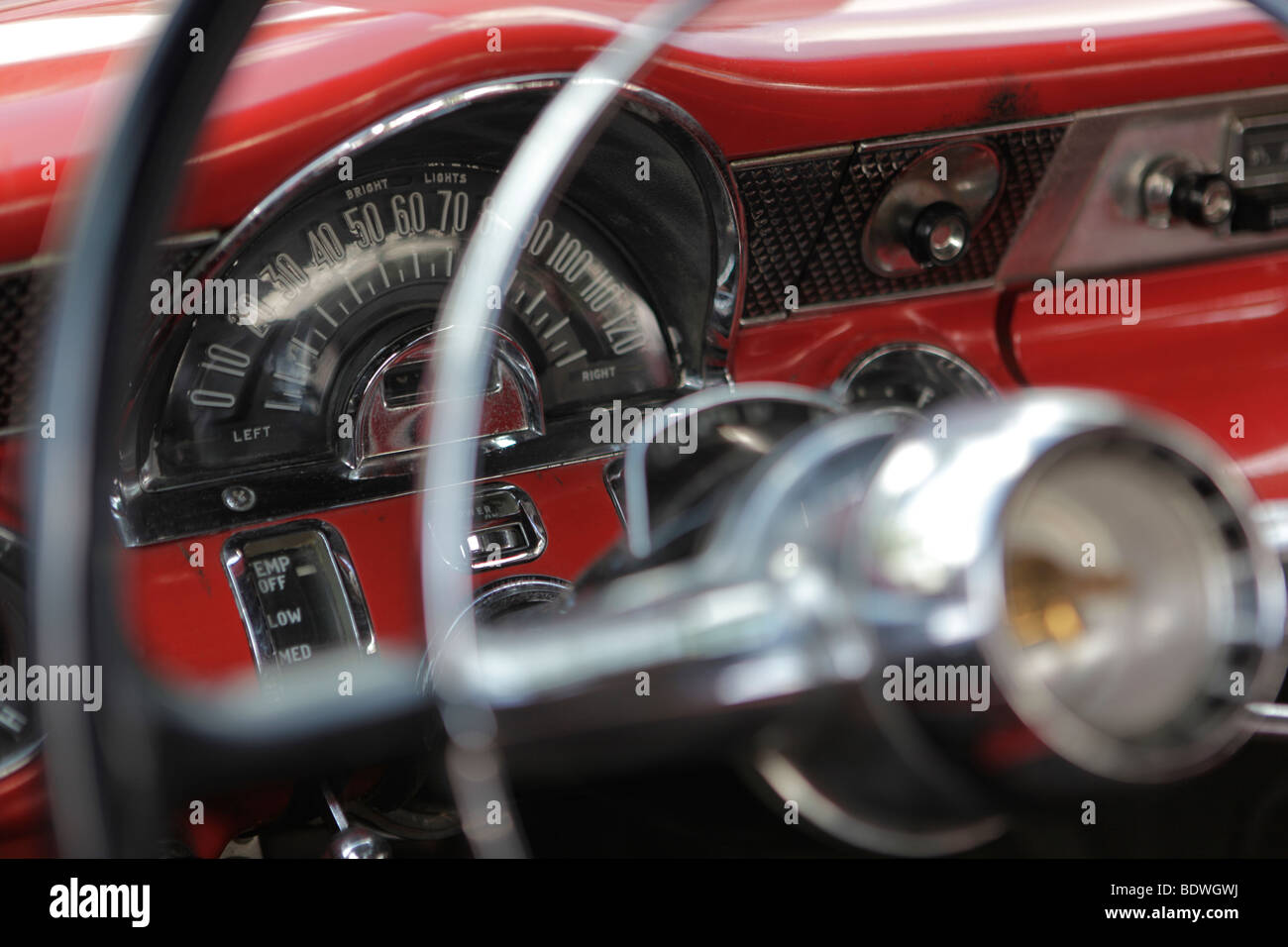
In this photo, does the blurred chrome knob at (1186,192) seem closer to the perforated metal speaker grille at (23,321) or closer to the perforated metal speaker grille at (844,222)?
the perforated metal speaker grille at (844,222)

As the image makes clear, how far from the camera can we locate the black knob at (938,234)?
1.44m

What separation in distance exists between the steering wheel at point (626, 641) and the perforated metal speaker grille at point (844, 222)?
799 millimetres

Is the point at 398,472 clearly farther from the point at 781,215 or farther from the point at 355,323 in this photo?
the point at 781,215

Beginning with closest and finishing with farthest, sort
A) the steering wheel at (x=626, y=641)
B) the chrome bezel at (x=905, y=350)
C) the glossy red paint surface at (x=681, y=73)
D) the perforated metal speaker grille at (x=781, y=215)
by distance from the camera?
the steering wheel at (x=626, y=641) < the glossy red paint surface at (x=681, y=73) < the perforated metal speaker grille at (x=781, y=215) < the chrome bezel at (x=905, y=350)

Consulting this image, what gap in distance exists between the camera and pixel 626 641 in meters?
0.56

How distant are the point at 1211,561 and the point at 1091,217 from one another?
1046 mm

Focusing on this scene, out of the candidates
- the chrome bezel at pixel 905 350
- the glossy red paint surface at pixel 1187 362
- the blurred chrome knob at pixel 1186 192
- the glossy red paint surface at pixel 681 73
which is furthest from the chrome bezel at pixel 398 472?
the blurred chrome knob at pixel 1186 192

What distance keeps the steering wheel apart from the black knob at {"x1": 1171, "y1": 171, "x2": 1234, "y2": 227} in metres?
1.01

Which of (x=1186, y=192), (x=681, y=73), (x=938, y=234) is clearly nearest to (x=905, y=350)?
(x=938, y=234)

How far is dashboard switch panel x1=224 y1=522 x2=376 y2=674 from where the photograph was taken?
1.24 metres

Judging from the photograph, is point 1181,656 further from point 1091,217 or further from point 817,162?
point 1091,217

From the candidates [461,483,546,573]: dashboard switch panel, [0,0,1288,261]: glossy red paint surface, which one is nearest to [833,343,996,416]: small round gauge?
[0,0,1288,261]: glossy red paint surface

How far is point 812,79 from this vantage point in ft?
4.30
